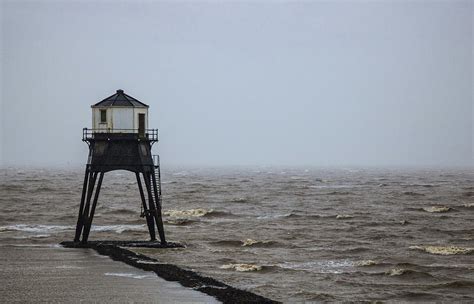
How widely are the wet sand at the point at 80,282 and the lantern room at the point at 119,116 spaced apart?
570cm

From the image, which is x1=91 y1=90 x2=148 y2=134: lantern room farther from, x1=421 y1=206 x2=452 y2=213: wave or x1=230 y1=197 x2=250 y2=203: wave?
x1=230 y1=197 x2=250 y2=203: wave

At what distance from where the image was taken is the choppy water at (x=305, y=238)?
33.5 meters

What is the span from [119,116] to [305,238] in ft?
51.7

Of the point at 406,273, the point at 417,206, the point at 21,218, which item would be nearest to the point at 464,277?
the point at 406,273

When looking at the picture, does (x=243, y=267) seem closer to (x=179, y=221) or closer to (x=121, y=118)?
(x=121, y=118)

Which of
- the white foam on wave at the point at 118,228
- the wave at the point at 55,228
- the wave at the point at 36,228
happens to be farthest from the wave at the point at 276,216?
the wave at the point at 36,228

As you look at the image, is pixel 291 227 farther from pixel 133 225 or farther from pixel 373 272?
pixel 373 272

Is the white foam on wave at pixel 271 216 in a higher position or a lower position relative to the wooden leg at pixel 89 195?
lower

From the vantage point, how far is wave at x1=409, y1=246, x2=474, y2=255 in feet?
146

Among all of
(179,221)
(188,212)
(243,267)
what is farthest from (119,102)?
(188,212)

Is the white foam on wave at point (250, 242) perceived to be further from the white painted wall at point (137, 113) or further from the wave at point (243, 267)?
the white painted wall at point (137, 113)

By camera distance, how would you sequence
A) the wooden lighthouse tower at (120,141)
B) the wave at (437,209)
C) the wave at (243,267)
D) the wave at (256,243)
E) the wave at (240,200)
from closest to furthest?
the wave at (243,267) → the wooden lighthouse tower at (120,141) → the wave at (256,243) → the wave at (437,209) → the wave at (240,200)

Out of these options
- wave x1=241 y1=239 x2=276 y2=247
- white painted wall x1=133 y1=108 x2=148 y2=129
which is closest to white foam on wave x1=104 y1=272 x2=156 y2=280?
white painted wall x1=133 y1=108 x2=148 y2=129

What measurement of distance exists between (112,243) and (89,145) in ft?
16.3
